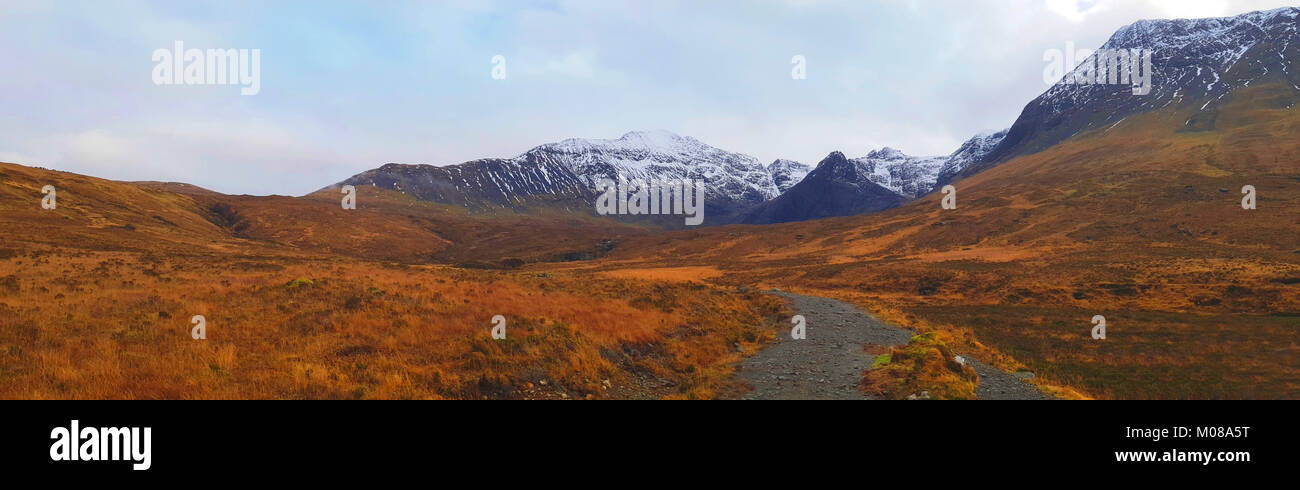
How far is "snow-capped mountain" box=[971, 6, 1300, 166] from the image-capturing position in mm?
143375

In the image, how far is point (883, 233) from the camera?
87.3 metres

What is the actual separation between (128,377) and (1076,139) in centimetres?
20659

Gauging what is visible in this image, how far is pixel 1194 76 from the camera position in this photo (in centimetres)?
16275

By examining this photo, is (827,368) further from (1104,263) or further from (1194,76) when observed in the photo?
(1194,76)

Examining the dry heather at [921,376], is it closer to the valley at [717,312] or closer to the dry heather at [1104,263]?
the valley at [717,312]

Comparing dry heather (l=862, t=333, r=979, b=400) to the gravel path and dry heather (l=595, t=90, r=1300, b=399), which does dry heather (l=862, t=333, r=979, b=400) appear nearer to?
the gravel path
